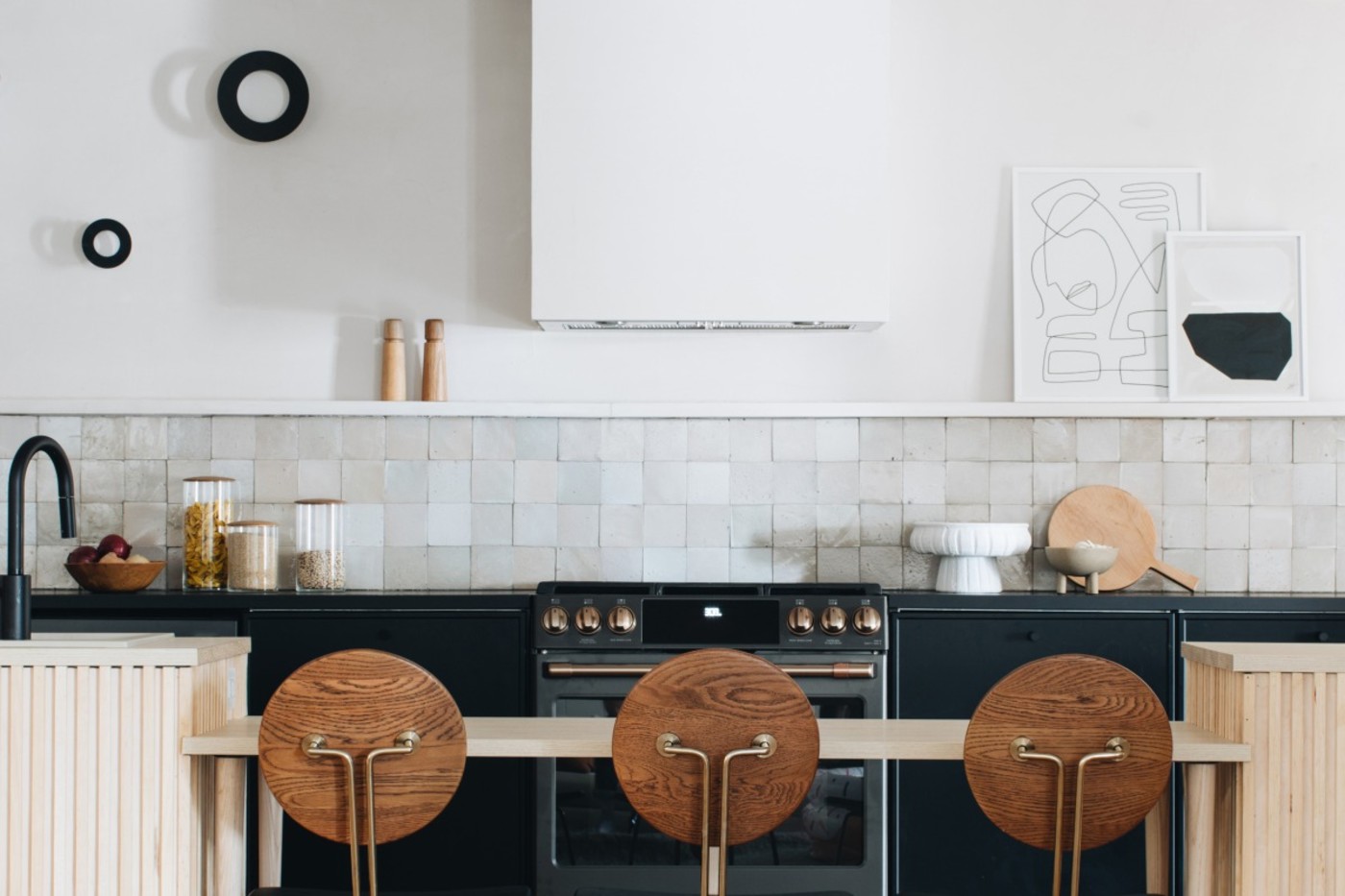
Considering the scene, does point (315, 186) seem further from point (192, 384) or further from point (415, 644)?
point (415, 644)

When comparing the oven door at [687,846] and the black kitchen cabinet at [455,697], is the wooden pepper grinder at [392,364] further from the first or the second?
the oven door at [687,846]

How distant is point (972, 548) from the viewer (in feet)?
10.4

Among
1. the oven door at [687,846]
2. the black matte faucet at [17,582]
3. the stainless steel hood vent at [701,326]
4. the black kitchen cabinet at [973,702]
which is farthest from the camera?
the stainless steel hood vent at [701,326]

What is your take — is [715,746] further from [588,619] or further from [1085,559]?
[1085,559]

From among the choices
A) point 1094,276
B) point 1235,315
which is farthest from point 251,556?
point 1235,315

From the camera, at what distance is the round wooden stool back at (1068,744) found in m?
1.57

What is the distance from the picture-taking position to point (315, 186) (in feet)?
11.6

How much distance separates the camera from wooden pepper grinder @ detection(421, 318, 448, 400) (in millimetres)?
3436

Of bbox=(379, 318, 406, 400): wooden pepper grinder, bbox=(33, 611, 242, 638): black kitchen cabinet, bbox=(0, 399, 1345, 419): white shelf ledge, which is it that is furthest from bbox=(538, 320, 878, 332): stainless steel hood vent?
bbox=(33, 611, 242, 638): black kitchen cabinet

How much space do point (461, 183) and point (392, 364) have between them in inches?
22.7

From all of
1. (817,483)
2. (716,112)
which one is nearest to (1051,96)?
(716,112)

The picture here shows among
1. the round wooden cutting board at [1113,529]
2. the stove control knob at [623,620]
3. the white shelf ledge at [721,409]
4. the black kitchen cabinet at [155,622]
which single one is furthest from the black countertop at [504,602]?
the white shelf ledge at [721,409]

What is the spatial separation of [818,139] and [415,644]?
65.7 inches

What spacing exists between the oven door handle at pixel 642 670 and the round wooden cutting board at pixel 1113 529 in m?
0.83
